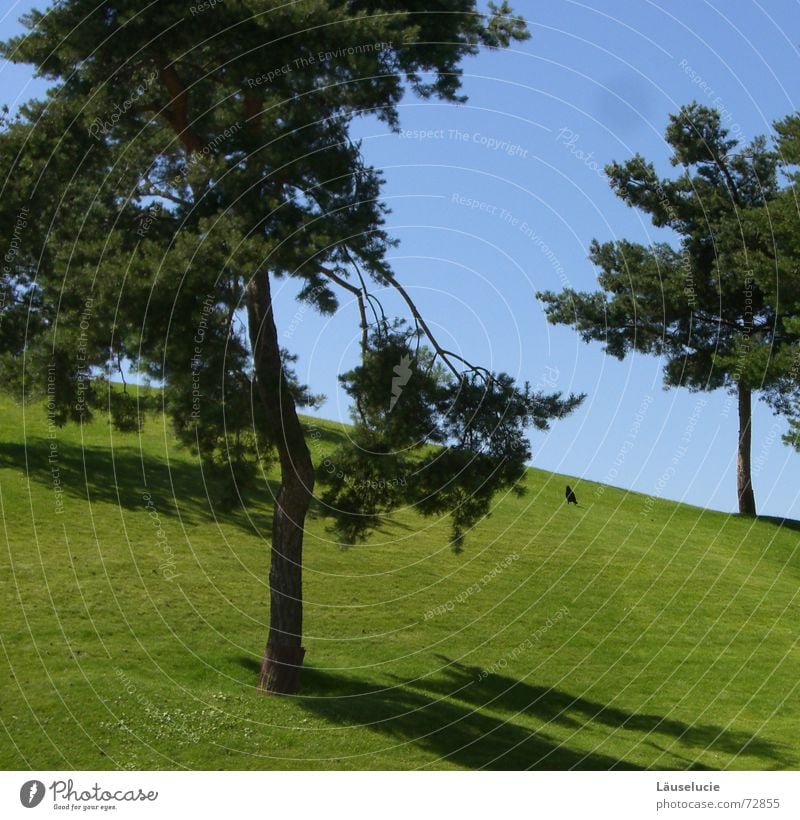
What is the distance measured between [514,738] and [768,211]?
726 inches

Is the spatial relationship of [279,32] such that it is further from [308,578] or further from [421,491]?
[308,578]

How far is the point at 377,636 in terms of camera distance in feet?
72.9

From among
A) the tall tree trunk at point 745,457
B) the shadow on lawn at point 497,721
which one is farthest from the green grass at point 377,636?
the tall tree trunk at point 745,457

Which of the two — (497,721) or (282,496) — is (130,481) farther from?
(497,721)

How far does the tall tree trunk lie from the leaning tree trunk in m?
21.6

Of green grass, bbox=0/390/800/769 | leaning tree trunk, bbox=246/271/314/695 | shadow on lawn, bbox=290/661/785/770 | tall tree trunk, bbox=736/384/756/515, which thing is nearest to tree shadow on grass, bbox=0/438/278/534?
green grass, bbox=0/390/800/769

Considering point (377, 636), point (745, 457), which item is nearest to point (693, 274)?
point (745, 457)

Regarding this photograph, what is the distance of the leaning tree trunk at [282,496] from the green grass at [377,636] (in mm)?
646

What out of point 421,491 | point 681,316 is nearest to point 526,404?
point 421,491

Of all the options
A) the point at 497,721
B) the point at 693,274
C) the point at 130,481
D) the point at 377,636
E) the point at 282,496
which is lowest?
the point at 497,721

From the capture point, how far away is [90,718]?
1496 cm

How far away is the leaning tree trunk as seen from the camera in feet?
57.1

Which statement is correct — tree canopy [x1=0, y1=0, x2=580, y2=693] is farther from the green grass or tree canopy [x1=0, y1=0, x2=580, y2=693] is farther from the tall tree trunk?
the tall tree trunk

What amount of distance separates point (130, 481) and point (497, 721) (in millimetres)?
14600
